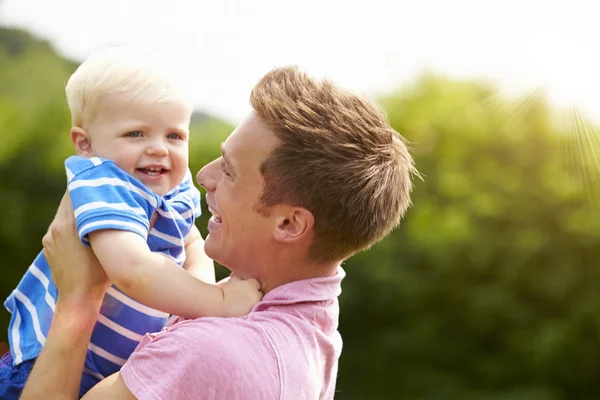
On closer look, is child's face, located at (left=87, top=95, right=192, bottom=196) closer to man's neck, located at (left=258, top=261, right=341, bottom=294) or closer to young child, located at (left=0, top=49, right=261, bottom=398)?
young child, located at (left=0, top=49, right=261, bottom=398)

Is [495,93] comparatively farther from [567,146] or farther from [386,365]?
[386,365]

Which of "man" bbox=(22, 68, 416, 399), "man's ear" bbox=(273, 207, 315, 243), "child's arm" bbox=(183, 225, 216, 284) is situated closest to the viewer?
"man" bbox=(22, 68, 416, 399)

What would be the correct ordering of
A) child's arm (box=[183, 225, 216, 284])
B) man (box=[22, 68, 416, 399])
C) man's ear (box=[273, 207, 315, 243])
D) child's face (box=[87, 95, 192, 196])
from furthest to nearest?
child's arm (box=[183, 225, 216, 284]), child's face (box=[87, 95, 192, 196]), man's ear (box=[273, 207, 315, 243]), man (box=[22, 68, 416, 399])

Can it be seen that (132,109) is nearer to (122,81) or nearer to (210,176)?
(122,81)

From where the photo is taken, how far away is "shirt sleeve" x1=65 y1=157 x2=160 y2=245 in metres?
2.12

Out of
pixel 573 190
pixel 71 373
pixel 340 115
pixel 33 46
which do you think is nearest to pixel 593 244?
pixel 573 190

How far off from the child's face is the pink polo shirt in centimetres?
49

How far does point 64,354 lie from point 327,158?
33.6 inches

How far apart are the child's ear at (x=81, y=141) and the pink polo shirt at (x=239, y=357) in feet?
2.06

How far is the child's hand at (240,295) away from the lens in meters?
2.11

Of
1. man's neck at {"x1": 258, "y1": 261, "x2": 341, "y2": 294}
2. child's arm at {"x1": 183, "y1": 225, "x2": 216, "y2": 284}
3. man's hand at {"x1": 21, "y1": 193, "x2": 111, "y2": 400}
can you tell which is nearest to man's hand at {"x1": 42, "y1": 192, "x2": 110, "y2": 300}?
man's hand at {"x1": 21, "y1": 193, "x2": 111, "y2": 400}

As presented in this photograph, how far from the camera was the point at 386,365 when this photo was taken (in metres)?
5.52

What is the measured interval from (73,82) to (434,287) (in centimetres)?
337

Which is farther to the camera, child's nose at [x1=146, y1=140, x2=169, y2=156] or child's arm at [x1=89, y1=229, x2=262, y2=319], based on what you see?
child's nose at [x1=146, y1=140, x2=169, y2=156]
